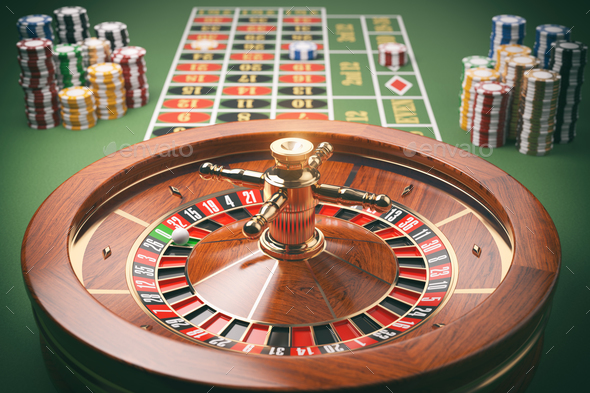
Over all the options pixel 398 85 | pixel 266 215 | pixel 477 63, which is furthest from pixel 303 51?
pixel 266 215

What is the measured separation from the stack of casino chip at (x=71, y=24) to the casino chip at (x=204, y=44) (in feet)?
4.49

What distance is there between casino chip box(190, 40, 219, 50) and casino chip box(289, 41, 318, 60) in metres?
1.06

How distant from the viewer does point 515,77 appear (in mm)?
5793

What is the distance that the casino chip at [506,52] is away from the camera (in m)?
6.20

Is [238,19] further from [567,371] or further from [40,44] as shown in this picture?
[567,371]

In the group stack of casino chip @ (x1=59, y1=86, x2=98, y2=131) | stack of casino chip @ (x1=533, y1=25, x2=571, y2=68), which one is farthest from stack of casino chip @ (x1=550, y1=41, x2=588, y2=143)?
stack of casino chip @ (x1=59, y1=86, x2=98, y2=131)

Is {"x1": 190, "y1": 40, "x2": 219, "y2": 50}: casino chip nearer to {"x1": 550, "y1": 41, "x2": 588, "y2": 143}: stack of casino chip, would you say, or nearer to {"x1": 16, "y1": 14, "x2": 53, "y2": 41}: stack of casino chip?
{"x1": 16, "y1": 14, "x2": 53, "y2": 41}: stack of casino chip

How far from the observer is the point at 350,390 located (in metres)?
1.65

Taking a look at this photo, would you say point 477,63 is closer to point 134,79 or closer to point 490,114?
point 490,114

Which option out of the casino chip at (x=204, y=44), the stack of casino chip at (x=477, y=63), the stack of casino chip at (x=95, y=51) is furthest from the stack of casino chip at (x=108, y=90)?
the stack of casino chip at (x=477, y=63)

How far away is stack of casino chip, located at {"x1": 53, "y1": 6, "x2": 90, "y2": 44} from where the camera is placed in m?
7.12

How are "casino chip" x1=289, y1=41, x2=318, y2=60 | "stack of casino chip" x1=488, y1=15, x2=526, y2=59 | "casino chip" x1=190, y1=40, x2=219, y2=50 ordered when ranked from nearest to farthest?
"stack of casino chip" x1=488, y1=15, x2=526, y2=59
"casino chip" x1=289, y1=41, x2=318, y2=60
"casino chip" x1=190, y1=40, x2=219, y2=50

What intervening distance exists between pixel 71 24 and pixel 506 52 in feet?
16.5

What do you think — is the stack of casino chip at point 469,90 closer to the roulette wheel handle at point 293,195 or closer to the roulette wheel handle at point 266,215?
the roulette wheel handle at point 293,195
